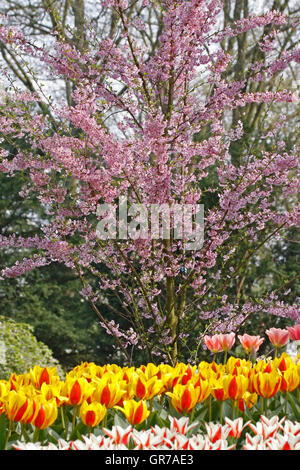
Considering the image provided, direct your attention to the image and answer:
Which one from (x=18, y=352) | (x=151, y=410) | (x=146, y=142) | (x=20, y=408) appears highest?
(x=146, y=142)

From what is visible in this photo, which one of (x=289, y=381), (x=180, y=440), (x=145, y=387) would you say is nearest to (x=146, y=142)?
(x=289, y=381)

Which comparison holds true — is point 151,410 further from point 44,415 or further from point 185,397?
point 44,415

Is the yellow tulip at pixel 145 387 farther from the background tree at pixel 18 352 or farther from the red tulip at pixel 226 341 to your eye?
the background tree at pixel 18 352

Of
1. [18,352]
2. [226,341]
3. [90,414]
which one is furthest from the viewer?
[18,352]

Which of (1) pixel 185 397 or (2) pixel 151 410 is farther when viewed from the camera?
(2) pixel 151 410

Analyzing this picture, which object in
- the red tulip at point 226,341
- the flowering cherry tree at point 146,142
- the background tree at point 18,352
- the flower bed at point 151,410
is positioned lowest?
the background tree at point 18,352

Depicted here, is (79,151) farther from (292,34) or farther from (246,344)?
(292,34)

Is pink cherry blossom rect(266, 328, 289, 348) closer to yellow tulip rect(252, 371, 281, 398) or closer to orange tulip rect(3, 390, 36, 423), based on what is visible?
yellow tulip rect(252, 371, 281, 398)

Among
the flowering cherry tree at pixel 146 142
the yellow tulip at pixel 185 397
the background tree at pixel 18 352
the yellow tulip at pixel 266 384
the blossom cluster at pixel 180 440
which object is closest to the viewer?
the blossom cluster at pixel 180 440

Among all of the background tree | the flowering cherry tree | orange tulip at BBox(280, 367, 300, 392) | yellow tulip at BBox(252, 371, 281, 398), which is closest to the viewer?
yellow tulip at BBox(252, 371, 281, 398)

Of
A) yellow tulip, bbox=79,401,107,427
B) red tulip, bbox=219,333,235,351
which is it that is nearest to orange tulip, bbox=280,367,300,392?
red tulip, bbox=219,333,235,351

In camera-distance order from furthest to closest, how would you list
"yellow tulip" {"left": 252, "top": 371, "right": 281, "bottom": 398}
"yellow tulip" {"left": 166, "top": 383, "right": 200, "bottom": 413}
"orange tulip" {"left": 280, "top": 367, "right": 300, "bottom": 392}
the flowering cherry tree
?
the flowering cherry tree, "orange tulip" {"left": 280, "top": 367, "right": 300, "bottom": 392}, "yellow tulip" {"left": 252, "top": 371, "right": 281, "bottom": 398}, "yellow tulip" {"left": 166, "top": 383, "right": 200, "bottom": 413}

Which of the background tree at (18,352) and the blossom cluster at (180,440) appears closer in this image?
the blossom cluster at (180,440)

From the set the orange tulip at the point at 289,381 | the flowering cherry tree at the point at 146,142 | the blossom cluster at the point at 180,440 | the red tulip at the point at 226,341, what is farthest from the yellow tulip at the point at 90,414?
the flowering cherry tree at the point at 146,142
